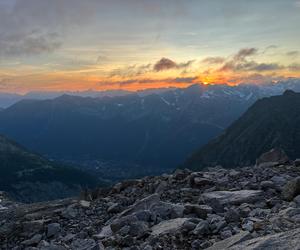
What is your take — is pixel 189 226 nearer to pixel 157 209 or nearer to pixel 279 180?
pixel 157 209

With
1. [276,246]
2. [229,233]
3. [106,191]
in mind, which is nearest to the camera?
[276,246]

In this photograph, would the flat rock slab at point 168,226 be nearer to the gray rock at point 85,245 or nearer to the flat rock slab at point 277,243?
the gray rock at point 85,245

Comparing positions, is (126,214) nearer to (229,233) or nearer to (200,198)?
(200,198)

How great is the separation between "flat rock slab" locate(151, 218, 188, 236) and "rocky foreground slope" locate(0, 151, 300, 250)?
1.5 inches

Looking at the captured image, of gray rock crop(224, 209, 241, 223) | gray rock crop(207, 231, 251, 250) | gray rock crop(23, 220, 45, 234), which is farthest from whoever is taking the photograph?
gray rock crop(23, 220, 45, 234)

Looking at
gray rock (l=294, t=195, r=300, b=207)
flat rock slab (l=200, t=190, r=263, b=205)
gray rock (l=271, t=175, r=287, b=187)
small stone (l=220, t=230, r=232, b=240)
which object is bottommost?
gray rock (l=271, t=175, r=287, b=187)

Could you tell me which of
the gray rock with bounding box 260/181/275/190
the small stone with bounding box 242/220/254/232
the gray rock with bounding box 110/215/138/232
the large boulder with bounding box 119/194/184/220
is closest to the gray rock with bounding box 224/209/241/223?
the small stone with bounding box 242/220/254/232

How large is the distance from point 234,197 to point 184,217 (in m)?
2.91

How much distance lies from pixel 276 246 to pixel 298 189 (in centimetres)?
886

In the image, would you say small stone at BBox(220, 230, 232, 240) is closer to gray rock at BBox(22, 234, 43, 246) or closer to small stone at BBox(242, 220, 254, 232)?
small stone at BBox(242, 220, 254, 232)

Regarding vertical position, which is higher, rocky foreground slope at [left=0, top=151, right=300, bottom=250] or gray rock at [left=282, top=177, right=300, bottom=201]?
gray rock at [left=282, top=177, right=300, bottom=201]

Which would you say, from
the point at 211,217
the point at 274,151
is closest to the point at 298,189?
the point at 211,217

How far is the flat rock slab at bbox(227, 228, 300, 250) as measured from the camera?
10.5 meters

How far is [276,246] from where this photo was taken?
1086 cm
